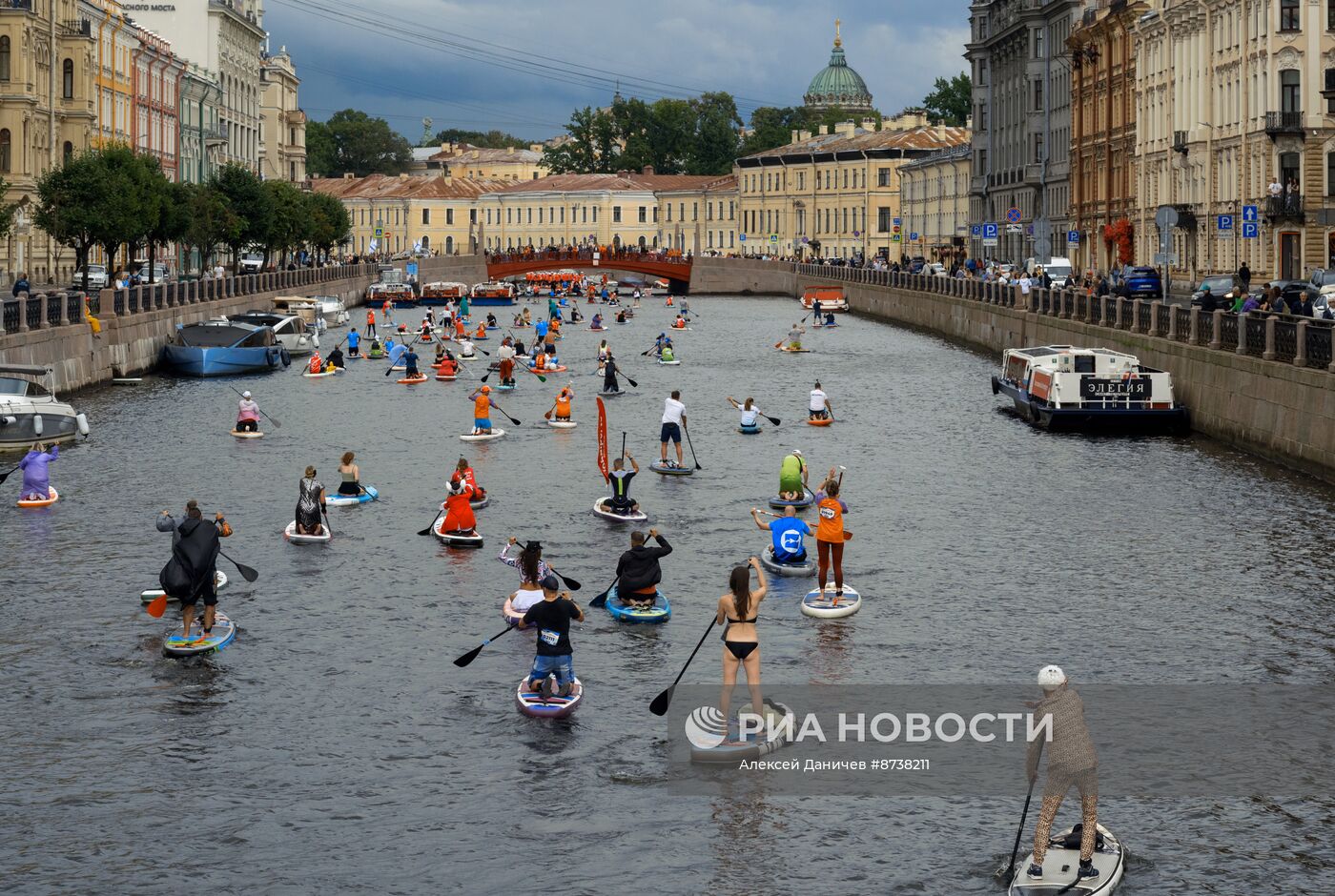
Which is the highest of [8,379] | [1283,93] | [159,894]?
[1283,93]

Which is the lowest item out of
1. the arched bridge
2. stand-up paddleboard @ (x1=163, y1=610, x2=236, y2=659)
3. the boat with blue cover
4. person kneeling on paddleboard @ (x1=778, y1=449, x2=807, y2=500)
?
stand-up paddleboard @ (x1=163, y1=610, x2=236, y2=659)

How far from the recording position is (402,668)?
26828 millimetres

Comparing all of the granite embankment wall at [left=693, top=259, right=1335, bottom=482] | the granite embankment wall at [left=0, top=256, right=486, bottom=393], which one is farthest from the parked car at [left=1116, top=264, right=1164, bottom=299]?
the granite embankment wall at [left=0, top=256, right=486, bottom=393]

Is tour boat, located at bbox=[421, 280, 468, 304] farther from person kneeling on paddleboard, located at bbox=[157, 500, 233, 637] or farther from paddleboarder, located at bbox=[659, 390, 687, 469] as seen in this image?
person kneeling on paddleboard, located at bbox=[157, 500, 233, 637]

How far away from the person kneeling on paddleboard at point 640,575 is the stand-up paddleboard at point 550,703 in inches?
165

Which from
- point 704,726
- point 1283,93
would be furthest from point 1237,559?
point 1283,93

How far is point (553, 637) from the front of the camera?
77.1 ft

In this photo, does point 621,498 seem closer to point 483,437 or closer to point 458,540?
point 458,540

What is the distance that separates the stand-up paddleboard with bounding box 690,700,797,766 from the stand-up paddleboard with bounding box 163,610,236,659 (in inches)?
286

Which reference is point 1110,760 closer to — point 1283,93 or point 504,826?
point 504,826

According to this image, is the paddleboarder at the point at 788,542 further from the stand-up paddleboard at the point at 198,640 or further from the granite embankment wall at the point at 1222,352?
the granite embankment wall at the point at 1222,352

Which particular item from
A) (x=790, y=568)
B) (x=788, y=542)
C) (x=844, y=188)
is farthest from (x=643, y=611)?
(x=844, y=188)

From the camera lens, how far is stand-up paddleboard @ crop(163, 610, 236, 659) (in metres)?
27.0

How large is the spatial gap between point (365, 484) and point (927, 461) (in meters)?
13.6
